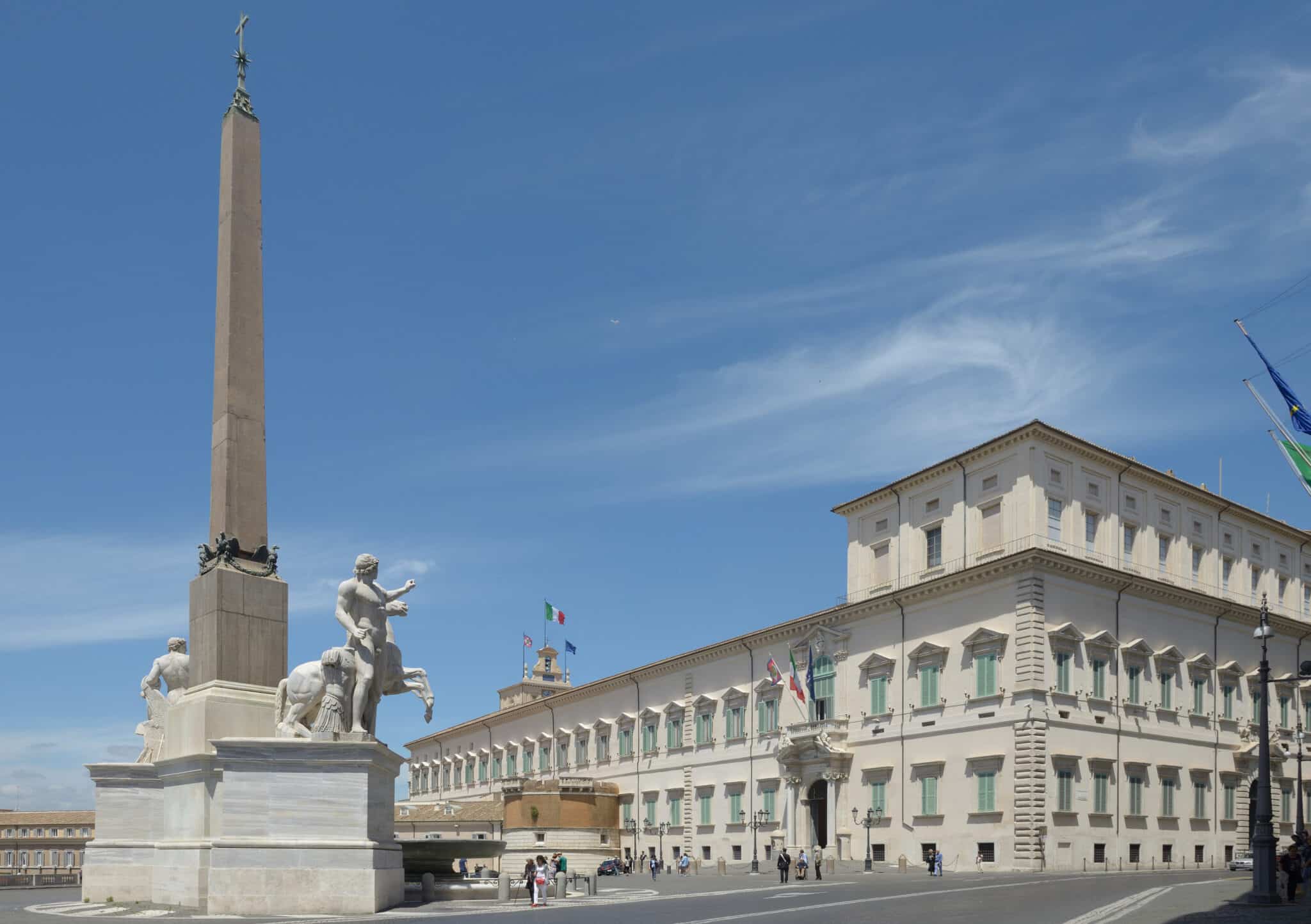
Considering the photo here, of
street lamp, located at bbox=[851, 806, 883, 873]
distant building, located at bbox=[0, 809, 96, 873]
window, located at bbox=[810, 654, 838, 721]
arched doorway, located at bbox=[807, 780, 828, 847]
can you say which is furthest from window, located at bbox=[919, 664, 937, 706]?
distant building, located at bbox=[0, 809, 96, 873]

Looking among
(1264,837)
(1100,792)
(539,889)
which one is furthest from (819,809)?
(1264,837)

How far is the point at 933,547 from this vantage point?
171 ft

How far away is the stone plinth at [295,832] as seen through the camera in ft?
64.8

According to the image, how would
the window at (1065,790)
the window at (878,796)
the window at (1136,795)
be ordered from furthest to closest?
the window at (878,796), the window at (1136,795), the window at (1065,790)

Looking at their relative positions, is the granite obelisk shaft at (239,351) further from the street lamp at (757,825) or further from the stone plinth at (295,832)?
the street lamp at (757,825)

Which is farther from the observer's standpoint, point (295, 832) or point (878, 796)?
point (878, 796)

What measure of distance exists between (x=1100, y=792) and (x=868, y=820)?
340 inches

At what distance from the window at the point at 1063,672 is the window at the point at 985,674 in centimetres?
214

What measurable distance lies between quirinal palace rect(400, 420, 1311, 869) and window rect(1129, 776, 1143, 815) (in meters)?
0.09

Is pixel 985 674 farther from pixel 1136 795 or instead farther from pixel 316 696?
pixel 316 696

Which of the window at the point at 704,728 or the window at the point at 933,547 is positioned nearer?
the window at the point at 933,547

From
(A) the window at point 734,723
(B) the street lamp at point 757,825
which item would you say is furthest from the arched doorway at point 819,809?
(A) the window at point 734,723

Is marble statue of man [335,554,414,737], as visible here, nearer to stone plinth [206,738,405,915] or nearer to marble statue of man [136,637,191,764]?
stone plinth [206,738,405,915]

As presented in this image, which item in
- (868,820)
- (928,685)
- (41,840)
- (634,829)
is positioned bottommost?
(41,840)
